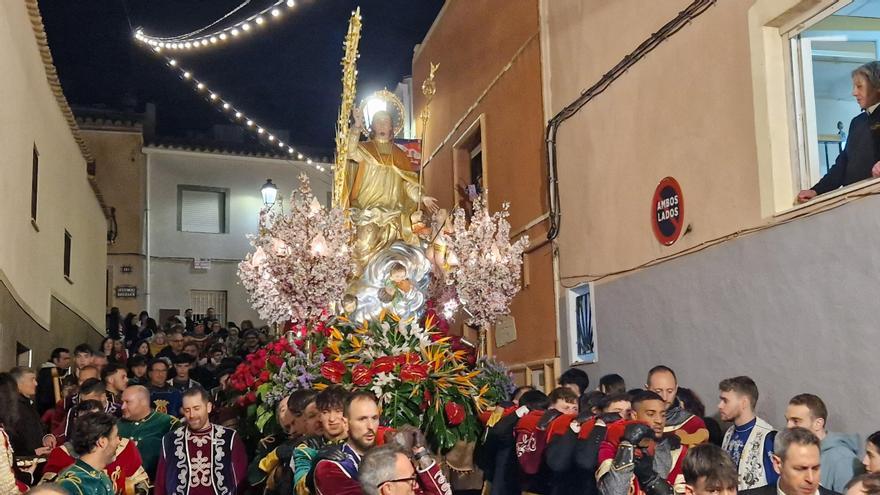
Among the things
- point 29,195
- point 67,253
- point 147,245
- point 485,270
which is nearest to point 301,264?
point 485,270

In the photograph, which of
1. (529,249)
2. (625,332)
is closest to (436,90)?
(529,249)

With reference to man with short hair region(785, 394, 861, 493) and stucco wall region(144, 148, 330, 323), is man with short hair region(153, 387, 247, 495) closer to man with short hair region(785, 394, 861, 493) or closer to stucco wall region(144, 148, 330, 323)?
man with short hair region(785, 394, 861, 493)

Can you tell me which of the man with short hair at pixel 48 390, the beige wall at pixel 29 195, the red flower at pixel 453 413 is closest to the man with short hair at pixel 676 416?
the red flower at pixel 453 413

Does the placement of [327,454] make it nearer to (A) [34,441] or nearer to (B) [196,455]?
(B) [196,455]

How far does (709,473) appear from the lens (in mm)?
4055

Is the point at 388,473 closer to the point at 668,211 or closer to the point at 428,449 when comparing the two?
the point at 428,449

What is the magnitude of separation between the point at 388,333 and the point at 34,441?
2.77m

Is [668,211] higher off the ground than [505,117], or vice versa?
[505,117]

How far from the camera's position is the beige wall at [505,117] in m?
12.2

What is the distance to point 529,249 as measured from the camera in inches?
486

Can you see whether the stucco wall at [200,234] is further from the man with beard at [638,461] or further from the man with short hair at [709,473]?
the man with short hair at [709,473]

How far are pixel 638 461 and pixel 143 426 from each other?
382cm

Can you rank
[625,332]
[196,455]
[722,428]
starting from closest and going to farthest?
1. [196,455]
2. [722,428]
3. [625,332]

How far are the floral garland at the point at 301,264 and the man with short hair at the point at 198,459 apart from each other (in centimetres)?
306
